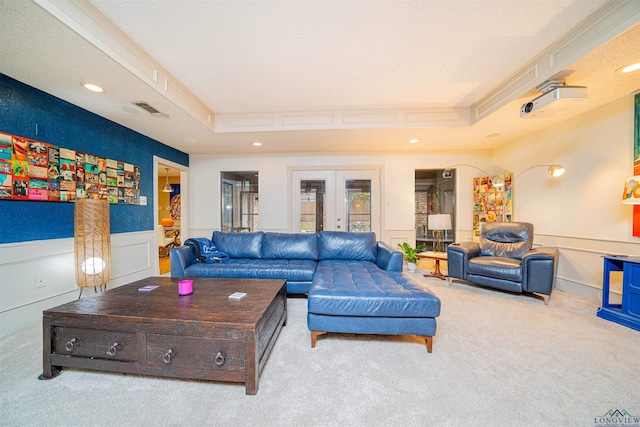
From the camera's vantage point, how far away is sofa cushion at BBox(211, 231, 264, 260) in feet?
11.1

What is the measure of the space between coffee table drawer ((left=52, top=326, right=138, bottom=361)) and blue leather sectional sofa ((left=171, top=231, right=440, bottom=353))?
1.20 m

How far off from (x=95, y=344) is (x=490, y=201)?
569 cm

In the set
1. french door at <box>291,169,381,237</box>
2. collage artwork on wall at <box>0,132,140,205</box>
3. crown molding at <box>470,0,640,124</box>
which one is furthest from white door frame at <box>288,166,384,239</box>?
collage artwork on wall at <box>0,132,140,205</box>

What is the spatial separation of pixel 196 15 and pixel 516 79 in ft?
10.8

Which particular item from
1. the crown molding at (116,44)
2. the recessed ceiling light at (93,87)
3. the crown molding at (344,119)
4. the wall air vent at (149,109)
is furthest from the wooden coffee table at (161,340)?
the crown molding at (344,119)

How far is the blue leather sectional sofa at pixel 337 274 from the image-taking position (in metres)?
1.81

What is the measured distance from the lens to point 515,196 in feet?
13.4

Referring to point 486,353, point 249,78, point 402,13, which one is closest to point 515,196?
point 486,353

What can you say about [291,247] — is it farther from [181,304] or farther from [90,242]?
[90,242]

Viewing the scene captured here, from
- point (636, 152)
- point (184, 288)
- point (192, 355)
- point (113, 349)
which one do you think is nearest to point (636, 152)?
point (636, 152)

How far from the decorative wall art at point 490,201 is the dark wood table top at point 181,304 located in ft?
13.7

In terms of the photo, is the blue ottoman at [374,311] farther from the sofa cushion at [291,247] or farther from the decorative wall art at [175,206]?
the decorative wall art at [175,206]

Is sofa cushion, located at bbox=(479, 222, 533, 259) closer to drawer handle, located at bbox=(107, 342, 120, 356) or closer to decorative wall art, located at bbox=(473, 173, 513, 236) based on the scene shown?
decorative wall art, located at bbox=(473, 173, 513, 236)

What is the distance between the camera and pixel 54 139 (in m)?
2.56
